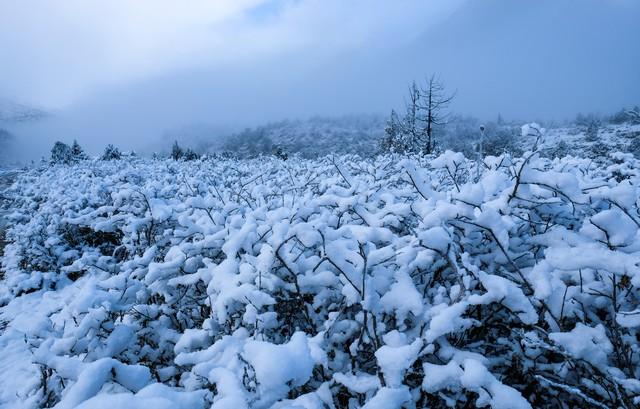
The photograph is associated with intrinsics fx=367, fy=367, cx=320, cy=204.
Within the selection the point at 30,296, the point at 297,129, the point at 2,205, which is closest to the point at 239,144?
the point at 297,129

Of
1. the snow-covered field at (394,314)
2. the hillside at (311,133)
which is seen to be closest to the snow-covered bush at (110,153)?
the snow-covered field at (394,314)

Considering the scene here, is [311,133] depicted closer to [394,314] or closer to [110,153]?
[110,153]

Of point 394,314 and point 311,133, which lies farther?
point 311,133

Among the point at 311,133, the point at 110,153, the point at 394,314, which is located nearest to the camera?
the point at 394,314

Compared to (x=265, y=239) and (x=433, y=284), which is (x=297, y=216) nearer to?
(x=265, y=239)

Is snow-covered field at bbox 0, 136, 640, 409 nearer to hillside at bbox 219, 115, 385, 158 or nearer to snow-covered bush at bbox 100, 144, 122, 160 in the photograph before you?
snow-covered bush at bbox 100, 144, 122, 160

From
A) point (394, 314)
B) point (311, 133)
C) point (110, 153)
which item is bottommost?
point (311, 133)

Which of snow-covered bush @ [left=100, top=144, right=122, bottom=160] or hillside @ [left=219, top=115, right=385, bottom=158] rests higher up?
snow-covered bush @ [left=100, top=144, right=122, bottom=160]

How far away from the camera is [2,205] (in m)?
13.0

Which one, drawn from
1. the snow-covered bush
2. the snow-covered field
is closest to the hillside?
the snow-covered bush

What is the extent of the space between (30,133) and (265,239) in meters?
189

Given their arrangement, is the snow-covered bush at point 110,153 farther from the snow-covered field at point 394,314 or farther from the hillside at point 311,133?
the hillside at point 311,133

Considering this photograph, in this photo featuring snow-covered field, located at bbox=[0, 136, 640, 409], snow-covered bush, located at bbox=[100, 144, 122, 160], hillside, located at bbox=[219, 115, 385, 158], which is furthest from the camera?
hillside, located at bbox=[219, 115, 385, 158]

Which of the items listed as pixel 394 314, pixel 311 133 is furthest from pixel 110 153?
pixel 311 133
